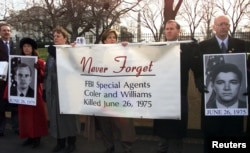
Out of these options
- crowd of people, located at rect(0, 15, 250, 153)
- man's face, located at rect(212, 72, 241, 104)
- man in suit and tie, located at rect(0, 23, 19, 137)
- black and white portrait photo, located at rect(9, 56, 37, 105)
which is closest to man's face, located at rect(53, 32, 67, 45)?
crowd of people, located at rect(0, 15, 250, 153)

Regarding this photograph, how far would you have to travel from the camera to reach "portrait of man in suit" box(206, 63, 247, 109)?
5.38 metres

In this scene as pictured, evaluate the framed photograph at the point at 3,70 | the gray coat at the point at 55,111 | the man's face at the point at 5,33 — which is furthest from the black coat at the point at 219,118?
the man's face at the point at 5,33

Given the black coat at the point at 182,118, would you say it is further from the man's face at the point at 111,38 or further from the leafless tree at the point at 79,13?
the leafless tree at the point at 79,13

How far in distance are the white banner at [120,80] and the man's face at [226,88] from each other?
51 cm

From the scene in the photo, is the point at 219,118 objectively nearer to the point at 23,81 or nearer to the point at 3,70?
the point at 23,81

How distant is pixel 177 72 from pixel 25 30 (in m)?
31.1

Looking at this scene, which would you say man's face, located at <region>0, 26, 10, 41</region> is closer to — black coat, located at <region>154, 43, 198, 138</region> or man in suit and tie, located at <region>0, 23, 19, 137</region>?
man in suit and tie, located at <region>0, 23, 19, 137</region>

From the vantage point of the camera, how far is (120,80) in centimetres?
596

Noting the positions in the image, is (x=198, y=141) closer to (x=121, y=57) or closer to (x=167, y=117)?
(x=167, y=117)

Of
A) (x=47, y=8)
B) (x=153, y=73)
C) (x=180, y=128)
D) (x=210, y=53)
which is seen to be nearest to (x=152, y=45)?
(x=153, y=73)

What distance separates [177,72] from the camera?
5.61 m

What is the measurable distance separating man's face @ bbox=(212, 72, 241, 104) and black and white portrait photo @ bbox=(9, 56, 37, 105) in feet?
9.17

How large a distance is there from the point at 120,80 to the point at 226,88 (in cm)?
143

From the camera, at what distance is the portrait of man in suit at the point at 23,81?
22.0 ft
